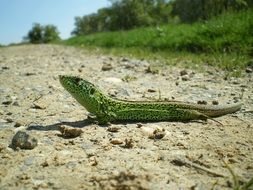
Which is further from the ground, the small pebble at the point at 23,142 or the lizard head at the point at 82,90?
the lizard head at the point at 82,90

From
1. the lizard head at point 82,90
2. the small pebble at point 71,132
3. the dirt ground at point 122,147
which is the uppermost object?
the lizard head at point 82,90

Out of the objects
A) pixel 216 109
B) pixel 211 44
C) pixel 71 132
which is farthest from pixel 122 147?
pixel 211 44

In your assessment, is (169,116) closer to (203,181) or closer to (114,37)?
(203,181)

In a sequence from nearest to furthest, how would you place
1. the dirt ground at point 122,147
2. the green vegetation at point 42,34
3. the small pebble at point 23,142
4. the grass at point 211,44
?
the dirt ground at point 122,147 → the small pebble at point 23,142 → the grass at point 211,44 → the green vegetation at point 42,34

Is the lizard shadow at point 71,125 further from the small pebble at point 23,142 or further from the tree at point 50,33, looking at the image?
the tree at point 50,33

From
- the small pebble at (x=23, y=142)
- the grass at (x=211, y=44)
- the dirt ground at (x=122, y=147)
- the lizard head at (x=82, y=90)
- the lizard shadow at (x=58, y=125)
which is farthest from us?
the grass at (x=211, y=44)

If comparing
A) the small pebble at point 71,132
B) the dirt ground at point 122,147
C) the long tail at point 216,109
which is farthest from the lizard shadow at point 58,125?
the long tail at point 216,109

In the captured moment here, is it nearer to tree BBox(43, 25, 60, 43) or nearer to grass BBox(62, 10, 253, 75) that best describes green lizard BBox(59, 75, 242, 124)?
grass BBox(62, 10, 253, 75)
